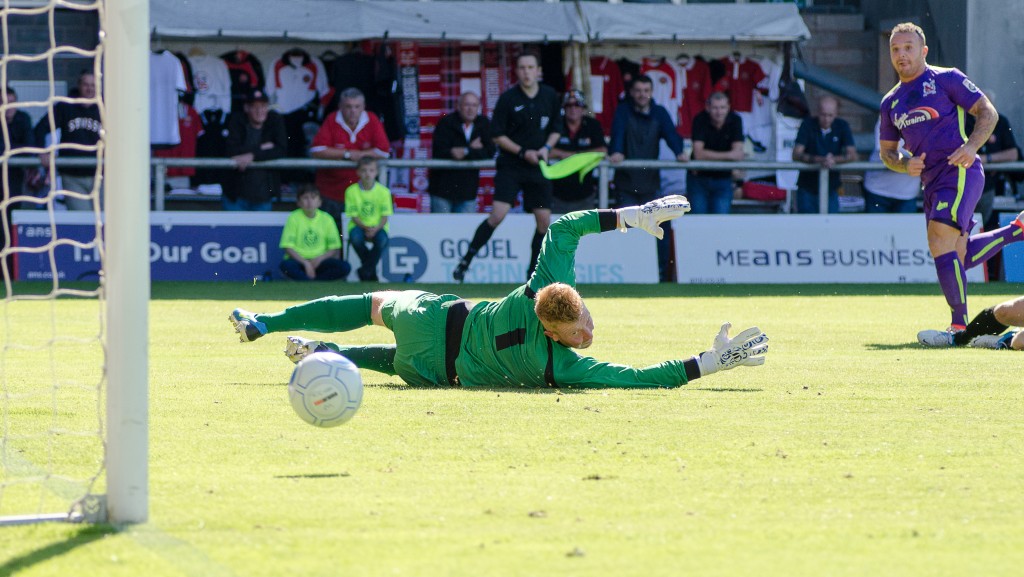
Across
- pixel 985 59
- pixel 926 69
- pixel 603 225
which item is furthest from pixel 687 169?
pixel 603 225

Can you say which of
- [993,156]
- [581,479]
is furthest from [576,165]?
[581,479]

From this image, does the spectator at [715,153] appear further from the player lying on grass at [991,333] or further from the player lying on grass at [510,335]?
the player lying on grass at [510,335]

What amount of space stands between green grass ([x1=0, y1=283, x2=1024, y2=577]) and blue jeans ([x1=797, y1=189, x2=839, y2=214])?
32.6 ft

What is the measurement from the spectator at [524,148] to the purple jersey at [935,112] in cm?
625

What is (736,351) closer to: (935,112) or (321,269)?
(935,112)

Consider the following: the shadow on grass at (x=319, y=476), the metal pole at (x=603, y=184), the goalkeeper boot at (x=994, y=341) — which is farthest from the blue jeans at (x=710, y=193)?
the shadow on grass at (x=319, y=476)

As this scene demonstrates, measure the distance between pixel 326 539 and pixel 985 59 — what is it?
776 inches

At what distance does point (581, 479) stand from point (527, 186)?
38.9ft

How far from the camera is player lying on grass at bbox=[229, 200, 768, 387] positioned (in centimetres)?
733

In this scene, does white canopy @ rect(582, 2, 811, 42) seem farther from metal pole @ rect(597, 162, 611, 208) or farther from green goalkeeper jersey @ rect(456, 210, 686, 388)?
green goalkeeper jersey @ rect(456, 210, 686, 388)

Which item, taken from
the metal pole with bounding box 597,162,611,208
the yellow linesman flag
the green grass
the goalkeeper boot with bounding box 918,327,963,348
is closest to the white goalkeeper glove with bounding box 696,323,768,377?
the green grass

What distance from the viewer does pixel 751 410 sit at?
6.77 m

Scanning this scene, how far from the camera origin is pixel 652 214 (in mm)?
7766

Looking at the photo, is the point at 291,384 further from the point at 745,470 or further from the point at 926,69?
the point at 926,69
